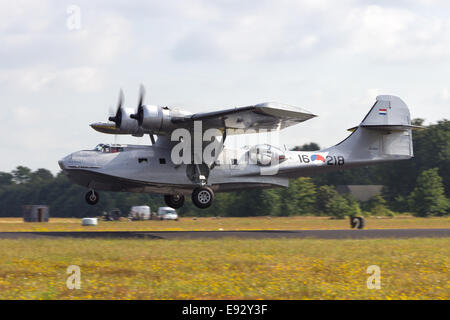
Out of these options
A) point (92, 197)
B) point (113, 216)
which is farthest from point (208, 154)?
point (113, 216)

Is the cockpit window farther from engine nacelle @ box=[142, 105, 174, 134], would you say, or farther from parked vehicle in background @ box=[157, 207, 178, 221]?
parked vehicle in background @ box=[157, 207, 178, 221]

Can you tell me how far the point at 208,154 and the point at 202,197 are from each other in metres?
2.16

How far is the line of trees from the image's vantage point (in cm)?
6806

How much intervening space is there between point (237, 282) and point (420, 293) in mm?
3975

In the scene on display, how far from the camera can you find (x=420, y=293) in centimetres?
1195

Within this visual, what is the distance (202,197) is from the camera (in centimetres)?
2722

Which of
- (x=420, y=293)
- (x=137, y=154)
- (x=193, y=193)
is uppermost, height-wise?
(x=137, y=154)

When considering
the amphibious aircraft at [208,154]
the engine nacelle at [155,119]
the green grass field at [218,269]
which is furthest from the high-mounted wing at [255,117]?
the green grass field at [218,269]

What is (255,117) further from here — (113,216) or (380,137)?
(113,216)

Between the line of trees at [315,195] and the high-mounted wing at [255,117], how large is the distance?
34.9 metres

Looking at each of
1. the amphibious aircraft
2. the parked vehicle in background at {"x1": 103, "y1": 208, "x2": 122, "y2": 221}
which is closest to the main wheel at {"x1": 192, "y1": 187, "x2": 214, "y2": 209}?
the amphibious aircraft
